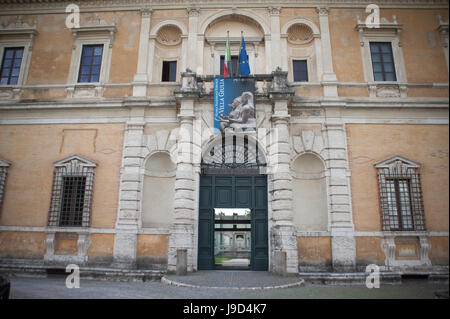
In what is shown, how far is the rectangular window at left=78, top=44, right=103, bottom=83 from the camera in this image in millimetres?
14172

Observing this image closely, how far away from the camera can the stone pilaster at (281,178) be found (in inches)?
422

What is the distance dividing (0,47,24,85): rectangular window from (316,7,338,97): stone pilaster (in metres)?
14.4

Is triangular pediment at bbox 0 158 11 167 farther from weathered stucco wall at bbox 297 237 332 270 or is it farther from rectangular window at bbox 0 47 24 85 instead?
weathered stucco wall at bbox 297 237 332 270

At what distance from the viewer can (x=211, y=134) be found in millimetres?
12336

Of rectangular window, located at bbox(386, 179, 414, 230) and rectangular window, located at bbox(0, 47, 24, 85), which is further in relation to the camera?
rectangular window, located at bbox(0, 47, 24, 85)

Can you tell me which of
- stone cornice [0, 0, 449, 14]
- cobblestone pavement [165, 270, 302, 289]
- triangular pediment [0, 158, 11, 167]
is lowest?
cobblestone pavement [165, 270, 302, 289]

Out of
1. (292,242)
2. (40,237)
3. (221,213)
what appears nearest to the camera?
(292,242)

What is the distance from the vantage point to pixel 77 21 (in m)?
14.8

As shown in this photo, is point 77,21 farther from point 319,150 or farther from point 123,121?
point 319,150

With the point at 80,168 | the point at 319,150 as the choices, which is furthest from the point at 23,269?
the point at 319,150

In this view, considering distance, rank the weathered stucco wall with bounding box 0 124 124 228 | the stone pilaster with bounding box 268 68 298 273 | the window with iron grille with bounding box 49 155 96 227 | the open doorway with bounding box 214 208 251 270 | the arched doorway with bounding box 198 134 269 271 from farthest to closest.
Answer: the open doorway with bounding box 214 208 251 270
the weathered stucco wall with bounding box 0 124 124 228
the window with iron grille with bounding box 49 155 96 227
the arched doorway with bounding box 198 134 269 271
the stone pilaster with bounding box 268 68 298 273

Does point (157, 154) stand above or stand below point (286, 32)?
below

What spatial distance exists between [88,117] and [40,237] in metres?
5.37

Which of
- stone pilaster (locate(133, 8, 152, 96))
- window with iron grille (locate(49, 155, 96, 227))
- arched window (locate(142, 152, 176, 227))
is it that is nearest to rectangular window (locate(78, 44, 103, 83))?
stone pilaster (locate(133, 8, 152, 96))
